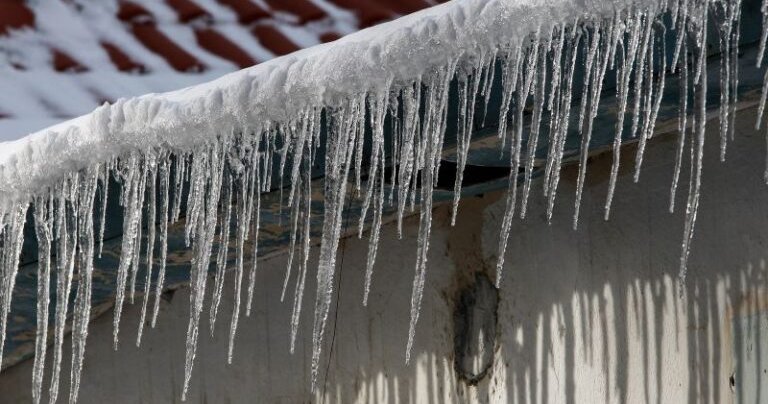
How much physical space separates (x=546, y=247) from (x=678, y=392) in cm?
50

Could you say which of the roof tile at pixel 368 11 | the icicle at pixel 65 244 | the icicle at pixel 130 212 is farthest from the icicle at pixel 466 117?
the icicle at pixel 65 244

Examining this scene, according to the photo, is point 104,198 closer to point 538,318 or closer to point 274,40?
point 274,40

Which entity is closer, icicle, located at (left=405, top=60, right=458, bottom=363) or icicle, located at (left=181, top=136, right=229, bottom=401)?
icicle, located at (left=405, top=60, right=458, bottom=363)

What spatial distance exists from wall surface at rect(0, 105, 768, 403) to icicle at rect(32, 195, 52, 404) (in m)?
0.52

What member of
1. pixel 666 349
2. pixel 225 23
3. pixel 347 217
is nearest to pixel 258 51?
pixel 225 23

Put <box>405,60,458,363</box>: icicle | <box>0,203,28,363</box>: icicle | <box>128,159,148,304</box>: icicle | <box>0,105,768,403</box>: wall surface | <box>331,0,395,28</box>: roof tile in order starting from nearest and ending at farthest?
<box>405,60,458,363</box>: icicle < <box>128,159,148,304</box>: icicle < <box>0,203,28,363</box>: icicle < <box>331,0,395,28</box>: roof tile < <box>0,105,768,403</box>: wall surface

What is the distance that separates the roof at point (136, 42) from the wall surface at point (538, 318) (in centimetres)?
72

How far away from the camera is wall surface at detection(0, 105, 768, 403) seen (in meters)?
3.53

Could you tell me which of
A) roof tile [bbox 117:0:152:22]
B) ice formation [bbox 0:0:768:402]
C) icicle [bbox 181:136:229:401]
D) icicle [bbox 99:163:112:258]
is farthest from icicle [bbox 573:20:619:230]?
roof tile [bbox 117:0:152:22]

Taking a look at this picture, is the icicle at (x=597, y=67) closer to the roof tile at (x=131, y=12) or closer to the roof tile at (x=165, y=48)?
the roof tile at (x=165, y=48)

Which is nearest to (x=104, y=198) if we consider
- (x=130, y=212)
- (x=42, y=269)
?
(x=130, y=212)

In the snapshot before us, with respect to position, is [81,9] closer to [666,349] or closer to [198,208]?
[198,208]

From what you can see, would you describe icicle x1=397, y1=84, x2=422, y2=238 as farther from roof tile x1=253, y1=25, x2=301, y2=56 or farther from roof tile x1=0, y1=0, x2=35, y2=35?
Result: roof tile x1=0, y1=0, x2=35, y2=35

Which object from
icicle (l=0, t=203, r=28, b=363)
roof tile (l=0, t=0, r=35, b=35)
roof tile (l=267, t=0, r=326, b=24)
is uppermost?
roof tile (l=0, t=0, r=35, b=35)
